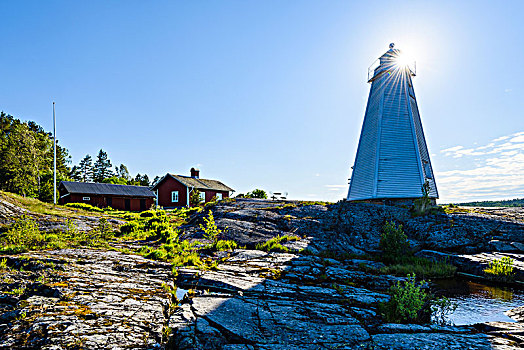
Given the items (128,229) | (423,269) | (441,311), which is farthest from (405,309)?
(128,229)

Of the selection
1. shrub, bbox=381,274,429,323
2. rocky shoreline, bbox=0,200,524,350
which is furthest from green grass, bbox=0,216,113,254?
shrub, bbox=381,274,429,323

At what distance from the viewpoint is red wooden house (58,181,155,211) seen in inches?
1278

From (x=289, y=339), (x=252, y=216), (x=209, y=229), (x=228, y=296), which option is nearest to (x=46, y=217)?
(x=209, y=229)

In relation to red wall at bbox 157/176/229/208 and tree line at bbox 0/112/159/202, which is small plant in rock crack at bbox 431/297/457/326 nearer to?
red wall at bbox 157/176/229/208

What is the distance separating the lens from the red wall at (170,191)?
3425cm

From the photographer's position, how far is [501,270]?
8086 millimetres

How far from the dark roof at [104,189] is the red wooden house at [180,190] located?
1.77 meters

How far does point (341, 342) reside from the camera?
3.65 m

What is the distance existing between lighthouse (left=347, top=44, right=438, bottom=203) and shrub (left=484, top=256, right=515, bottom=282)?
6384 millimetres

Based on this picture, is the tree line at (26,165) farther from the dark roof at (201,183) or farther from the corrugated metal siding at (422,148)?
the corrugated metal siding at (422,148)

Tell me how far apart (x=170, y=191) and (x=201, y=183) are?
408 cm

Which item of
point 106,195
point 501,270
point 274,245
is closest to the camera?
point 501,270

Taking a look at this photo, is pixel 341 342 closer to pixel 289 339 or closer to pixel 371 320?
pixel 289 339

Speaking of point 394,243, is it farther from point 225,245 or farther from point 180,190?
point 180,190
